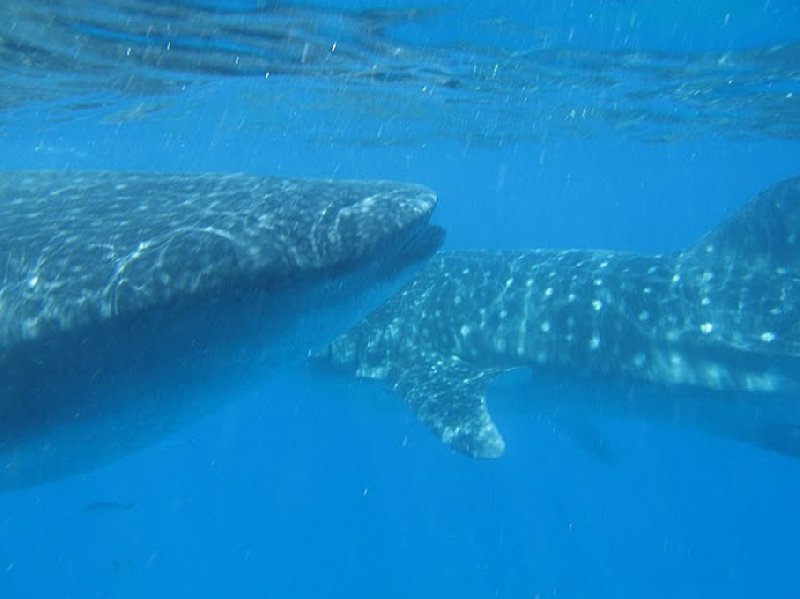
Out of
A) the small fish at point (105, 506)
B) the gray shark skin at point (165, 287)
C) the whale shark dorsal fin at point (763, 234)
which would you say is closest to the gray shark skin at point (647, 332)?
the whale shark dorsal fin at point (763, 234)

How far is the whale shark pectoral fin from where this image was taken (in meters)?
8.63

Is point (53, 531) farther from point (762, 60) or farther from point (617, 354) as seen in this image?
point (762, 60)

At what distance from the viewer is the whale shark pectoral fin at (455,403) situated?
863cm

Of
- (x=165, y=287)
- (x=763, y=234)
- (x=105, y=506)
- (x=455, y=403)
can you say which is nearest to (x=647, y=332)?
(x=763, y=234)

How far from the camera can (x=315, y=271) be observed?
3.99 m

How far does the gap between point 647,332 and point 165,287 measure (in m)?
8.83

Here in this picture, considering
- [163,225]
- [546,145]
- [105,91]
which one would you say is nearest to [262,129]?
[105,91]

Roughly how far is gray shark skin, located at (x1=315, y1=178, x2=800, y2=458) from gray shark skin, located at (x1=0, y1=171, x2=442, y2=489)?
550 centimetres

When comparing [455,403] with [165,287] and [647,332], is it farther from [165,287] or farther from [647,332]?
[165,287]

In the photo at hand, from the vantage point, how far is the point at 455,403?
948cm

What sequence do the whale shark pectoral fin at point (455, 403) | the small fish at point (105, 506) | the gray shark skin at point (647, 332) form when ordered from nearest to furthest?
the whale shark pectoral fin at point (455, 403)
the gray shark skin at point (647, 332)
the small fish at point (105, 506)

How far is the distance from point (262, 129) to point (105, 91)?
11033mm

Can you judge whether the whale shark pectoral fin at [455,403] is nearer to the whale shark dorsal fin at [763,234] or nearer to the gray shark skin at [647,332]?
the gray shark skin at [647,332]

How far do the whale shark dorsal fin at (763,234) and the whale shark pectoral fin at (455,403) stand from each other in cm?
446
